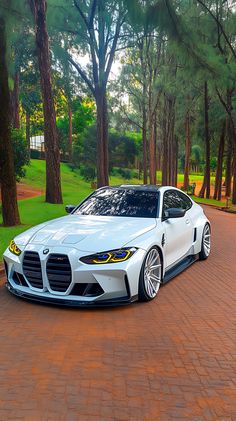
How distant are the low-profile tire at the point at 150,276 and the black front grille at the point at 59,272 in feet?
3.13

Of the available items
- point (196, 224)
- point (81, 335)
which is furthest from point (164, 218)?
point (81, 335)

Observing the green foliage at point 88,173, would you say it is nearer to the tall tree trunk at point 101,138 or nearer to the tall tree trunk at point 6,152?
the tall tree trunk at point 101,138

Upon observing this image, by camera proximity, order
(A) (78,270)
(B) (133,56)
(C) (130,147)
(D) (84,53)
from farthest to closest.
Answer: (C) (130,147), (B) (133,56), (D) (84,53), (A) (78,270)

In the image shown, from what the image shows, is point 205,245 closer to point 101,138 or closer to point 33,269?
point 33,269

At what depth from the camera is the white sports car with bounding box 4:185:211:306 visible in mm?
4812

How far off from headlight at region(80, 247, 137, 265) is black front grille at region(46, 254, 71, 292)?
0.23m

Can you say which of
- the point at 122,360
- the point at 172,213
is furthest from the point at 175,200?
the point at 122,360

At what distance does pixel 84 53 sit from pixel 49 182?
35.3ft

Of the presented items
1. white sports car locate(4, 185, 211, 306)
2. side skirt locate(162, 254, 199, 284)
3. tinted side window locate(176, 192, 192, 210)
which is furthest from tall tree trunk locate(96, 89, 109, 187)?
white sports car locate(4, 185, 211, 306)

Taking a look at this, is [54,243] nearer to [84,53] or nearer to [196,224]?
[196,224]

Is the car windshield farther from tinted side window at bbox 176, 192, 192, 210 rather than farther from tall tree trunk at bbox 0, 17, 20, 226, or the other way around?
tall tree trunk at bbox 0, 17, 20, 226

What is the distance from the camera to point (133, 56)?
33688 millimetres

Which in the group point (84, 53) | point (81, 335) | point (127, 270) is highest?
point (84, 53)

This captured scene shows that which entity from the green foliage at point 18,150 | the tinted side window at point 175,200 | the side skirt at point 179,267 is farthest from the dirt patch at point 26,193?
the side skirt at point 179,267
